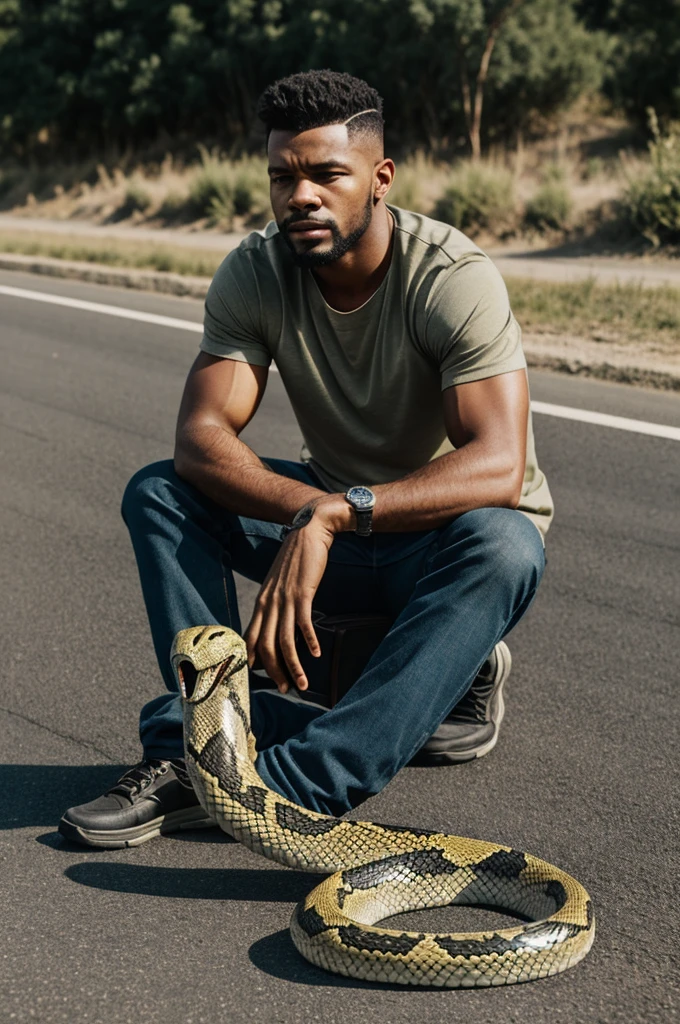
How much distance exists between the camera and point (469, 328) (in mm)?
3818

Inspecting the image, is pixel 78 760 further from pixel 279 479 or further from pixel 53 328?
pixel 53 328

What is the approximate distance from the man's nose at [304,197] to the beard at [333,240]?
34mm

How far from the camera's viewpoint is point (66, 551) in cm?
583

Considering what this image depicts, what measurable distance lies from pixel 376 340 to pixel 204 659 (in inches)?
53.6

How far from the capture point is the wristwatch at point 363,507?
366 centimetres

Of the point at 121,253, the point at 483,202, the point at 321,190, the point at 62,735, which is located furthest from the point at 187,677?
the point at 483,202

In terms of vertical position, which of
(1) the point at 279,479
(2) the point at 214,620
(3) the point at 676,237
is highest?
(1) the point at 279,479

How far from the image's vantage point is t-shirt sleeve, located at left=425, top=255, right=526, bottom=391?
3812 mm

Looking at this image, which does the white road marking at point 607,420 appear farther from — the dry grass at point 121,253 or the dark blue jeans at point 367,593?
the dry grass at point 121,253

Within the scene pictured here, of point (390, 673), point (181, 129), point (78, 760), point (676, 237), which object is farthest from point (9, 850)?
point (181, 129)

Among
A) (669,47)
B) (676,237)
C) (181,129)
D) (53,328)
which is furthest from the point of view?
(181,129)

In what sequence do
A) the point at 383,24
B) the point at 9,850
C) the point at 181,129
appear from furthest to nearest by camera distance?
the point at 181,129, the point at 383,24, the point at 9,850

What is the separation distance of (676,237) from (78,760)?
41.2ft

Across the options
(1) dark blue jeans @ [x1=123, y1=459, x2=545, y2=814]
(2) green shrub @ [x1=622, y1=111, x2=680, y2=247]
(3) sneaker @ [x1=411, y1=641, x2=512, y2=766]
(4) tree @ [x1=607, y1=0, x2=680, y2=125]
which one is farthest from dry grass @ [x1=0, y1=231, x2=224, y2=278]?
(4) tree @ [x1=607, y1=0, x2=680, y2=125]
